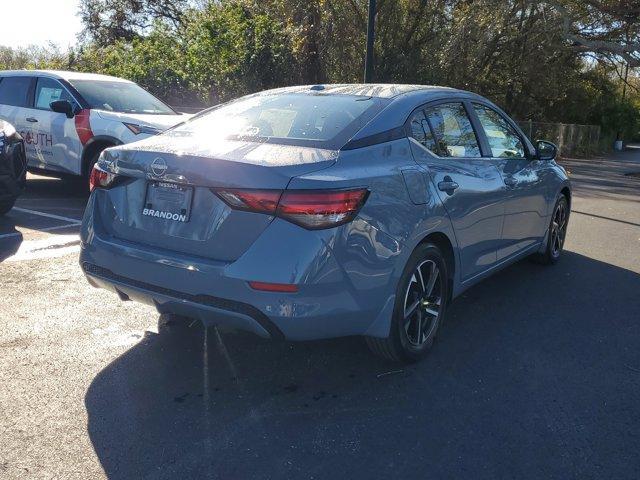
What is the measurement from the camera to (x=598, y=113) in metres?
38.1

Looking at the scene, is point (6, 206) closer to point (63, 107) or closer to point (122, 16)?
point (63, 107)

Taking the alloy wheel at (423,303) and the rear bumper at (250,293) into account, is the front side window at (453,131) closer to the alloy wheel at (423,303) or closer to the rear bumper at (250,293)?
the alloy wheel at (423,303)

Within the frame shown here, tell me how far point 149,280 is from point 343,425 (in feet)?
4.19

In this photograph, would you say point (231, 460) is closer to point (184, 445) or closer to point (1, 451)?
point (184, 445)

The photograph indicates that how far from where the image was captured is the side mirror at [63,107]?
8.55 meters

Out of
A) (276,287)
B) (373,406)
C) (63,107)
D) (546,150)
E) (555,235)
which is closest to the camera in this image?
(276,287)

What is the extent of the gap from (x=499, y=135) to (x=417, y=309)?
2003 millimetres

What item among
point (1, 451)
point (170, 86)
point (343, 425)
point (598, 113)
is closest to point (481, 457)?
point (343, 425)

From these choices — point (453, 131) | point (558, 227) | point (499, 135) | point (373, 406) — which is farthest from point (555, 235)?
point (373, 406)

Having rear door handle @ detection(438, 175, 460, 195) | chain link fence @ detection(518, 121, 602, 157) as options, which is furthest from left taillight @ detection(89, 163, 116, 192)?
chain link fence @ detection(518, 121, 602, 157)

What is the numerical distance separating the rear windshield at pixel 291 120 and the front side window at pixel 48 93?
17.4 feet

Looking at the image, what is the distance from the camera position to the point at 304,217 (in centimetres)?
313

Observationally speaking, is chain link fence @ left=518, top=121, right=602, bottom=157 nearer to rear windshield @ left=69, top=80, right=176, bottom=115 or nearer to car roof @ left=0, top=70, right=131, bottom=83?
rear windshield @ left=69, top=80, right=176, bottom=115

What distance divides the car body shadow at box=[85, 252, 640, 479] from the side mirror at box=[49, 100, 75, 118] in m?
5.30
